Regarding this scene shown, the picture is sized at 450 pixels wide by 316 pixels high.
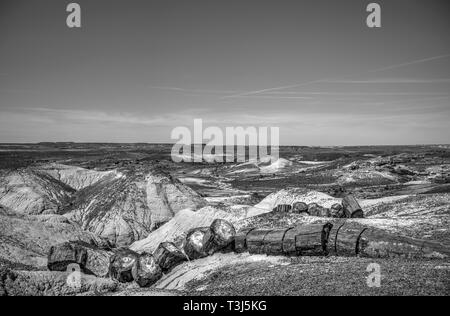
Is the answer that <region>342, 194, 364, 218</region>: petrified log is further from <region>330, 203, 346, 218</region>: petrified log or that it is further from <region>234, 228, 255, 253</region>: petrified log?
<region>234, 228, 255, 253</region>: petrified log

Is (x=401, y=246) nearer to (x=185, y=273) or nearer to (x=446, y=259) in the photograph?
(x=446, y=259)

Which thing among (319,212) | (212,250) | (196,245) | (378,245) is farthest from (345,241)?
(319,212)

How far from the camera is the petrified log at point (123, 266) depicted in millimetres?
12977

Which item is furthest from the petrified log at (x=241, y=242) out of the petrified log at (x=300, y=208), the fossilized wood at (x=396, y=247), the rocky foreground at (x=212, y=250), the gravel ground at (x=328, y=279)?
the petrified log at (x=300, y=208)

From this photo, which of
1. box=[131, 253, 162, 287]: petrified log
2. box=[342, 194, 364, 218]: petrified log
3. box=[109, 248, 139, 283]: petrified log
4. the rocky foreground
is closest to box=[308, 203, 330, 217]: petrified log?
the rocky foreground

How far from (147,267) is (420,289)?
352 inches

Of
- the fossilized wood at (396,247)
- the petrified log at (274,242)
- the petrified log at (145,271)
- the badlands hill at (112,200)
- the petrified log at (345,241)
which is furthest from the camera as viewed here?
the badlands hill at (112,200)

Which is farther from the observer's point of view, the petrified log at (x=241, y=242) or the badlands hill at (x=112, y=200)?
the badlands hill at (x=112, y=200)

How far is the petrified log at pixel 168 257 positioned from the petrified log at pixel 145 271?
60cm

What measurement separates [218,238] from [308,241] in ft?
12.4

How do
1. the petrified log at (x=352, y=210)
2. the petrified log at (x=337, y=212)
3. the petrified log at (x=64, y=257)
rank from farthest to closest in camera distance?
1. the petrified log at (x=337, y=212)
2. the petrified log at (x=352, y=210)
3. the petrified log at (x=64, y=257)

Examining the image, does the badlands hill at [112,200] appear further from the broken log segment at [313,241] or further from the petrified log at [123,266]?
the broken log segment at [313,241]

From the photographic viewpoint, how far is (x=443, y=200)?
20.9 m
